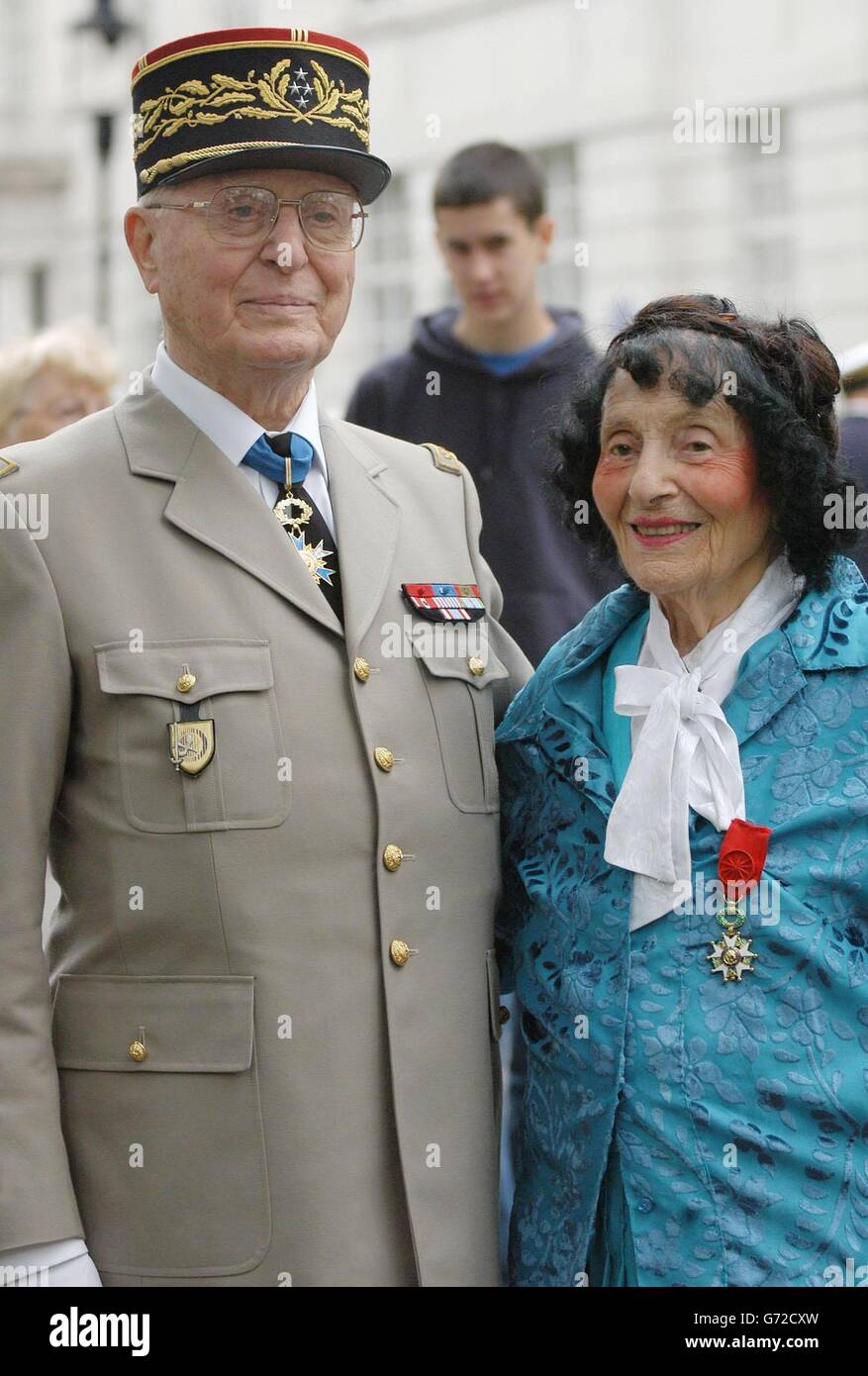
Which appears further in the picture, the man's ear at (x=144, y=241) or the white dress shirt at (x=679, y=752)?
the man's ear at (x=144, y=241)

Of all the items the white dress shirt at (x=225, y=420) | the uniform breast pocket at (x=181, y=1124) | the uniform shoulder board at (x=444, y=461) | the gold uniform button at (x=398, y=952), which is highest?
the white dress shirt at (x=225, y=420)

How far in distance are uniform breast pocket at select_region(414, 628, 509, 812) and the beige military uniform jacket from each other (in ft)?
0.19

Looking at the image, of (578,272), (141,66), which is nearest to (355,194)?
(141,66)

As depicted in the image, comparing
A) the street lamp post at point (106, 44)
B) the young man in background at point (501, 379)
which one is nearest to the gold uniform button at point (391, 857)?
the young man in background at point (501, 379)

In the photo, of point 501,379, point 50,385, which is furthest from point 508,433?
point 50,385

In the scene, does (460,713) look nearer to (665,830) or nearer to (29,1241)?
(665,830)

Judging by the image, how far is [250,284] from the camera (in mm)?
3096

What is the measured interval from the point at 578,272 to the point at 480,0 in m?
2.07

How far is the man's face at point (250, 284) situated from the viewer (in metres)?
3.09

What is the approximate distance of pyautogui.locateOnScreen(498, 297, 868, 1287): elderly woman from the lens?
2.86m

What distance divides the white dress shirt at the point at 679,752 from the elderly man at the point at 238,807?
0.30 m

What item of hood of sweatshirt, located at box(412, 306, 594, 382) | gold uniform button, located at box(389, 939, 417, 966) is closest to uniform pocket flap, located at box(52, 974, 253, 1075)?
gold uniform button, located at box(389, 939, 417, 966)

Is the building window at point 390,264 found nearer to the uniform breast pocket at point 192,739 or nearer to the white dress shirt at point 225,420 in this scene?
the white dress shirt at point 225,420

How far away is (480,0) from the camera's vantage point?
1272 cm
